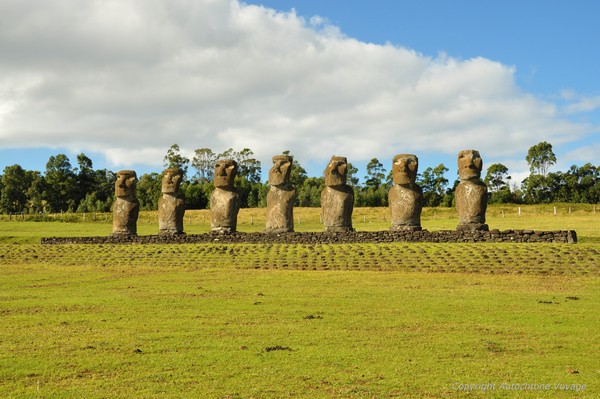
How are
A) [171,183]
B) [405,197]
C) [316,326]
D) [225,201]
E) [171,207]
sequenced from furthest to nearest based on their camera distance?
[171,183]
[171,207]
[225,201]
[405,197]
[316,326]

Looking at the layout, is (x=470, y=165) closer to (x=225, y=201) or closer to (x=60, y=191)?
(x=225, y=201)

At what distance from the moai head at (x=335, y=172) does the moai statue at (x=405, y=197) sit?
7.72 feet

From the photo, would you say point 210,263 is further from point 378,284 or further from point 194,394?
point 194,394

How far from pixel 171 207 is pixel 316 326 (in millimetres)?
22124

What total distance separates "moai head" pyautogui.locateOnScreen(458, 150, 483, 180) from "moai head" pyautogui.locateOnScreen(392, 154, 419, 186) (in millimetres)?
2011

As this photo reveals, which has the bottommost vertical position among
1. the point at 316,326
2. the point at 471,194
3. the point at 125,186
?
the point at 316,326

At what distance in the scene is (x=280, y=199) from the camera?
29.9 meters

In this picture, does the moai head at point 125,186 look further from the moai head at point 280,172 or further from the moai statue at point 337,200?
the moai statue at point 337,200

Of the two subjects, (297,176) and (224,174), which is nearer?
(224,174)

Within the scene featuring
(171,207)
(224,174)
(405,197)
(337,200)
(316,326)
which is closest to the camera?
(316,326)

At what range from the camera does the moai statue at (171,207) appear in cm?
3244

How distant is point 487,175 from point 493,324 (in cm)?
8462

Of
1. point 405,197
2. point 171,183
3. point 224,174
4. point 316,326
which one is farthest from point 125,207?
point 316,326

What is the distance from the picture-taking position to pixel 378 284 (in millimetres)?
17500
